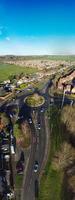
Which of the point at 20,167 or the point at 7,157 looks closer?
the point at 20,167

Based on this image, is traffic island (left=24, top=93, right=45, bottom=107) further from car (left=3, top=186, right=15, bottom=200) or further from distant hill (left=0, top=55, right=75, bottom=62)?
distant hill (left=0, top=55, right=75, bottom=62)

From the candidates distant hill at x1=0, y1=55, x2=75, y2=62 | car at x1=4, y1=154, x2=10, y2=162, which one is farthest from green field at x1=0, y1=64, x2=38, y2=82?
car at x1=4, y1=154, x2=10, y2=162

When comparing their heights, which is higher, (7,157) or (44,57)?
(44,57)

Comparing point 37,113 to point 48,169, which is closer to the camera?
point 48,169

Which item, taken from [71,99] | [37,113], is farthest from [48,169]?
[71,99]

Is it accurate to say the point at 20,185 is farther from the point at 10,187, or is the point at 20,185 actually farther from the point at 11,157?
the point at 11,157

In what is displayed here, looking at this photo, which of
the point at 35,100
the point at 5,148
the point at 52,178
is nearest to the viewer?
the point at 52,178

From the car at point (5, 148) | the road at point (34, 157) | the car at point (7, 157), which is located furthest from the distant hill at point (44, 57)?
the car at point (7, 157)

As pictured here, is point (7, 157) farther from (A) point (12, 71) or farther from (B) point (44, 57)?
(B) point (44, 57)

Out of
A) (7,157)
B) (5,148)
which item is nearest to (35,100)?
(5,148)
